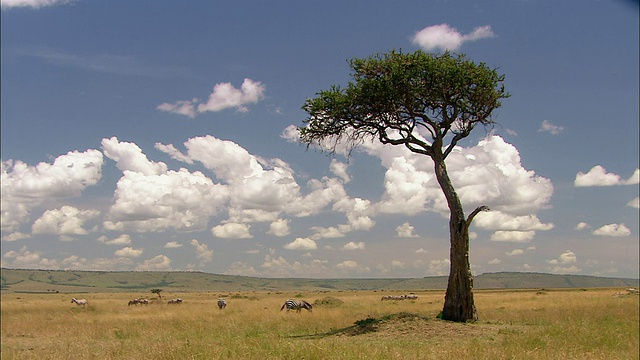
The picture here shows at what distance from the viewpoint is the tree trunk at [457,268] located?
974 inches

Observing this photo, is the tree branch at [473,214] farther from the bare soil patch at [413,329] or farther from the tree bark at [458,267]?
the bare soil patch at [413,329]

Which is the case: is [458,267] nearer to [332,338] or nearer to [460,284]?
[460,284]

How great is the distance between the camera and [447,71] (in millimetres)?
26406

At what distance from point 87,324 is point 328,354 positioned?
22440 mm

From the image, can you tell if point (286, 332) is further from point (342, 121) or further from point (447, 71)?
point (447, 71)

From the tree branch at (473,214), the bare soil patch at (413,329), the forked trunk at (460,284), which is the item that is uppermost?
the tree branch at (473,214)

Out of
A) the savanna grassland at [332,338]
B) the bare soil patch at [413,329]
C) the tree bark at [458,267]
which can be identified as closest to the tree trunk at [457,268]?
the tree bark at [458,267]

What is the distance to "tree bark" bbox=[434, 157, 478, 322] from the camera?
24734 millimetres

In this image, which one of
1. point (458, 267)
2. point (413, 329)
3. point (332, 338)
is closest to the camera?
point (332, 338)

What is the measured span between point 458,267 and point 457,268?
0.07 meters

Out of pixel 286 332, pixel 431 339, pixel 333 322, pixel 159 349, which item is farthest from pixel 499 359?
pixel 333 322

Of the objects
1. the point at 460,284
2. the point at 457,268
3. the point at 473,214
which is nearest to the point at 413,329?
the point at 460,284

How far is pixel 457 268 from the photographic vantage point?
2519cm

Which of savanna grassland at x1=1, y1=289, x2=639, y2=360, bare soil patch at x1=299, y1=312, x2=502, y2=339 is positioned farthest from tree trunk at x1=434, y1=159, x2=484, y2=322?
bare soil patch at x1=299, y1=312, x2=502, y2=339
